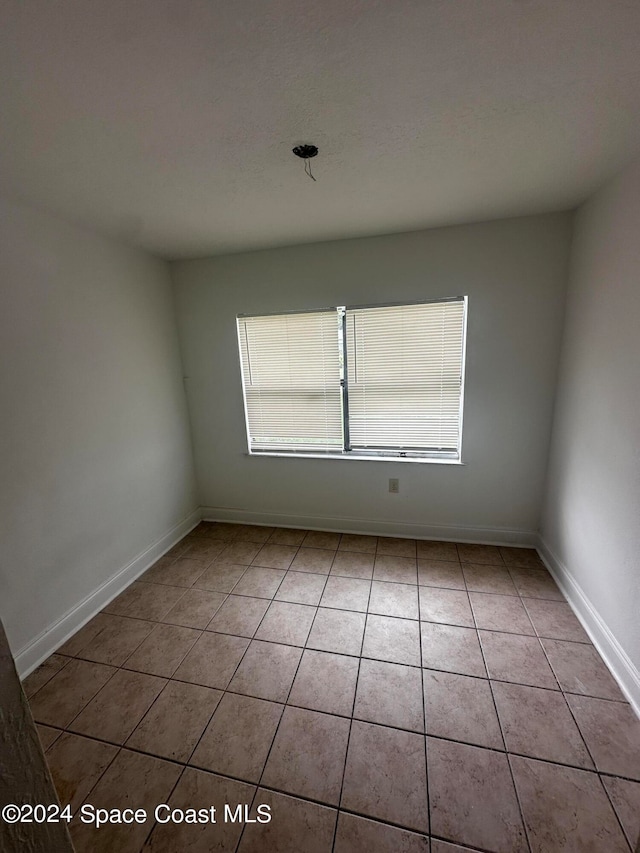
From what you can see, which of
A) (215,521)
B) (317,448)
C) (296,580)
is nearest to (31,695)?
(296,580)

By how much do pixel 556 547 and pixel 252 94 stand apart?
2.88 m

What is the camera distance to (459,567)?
2.38 metres

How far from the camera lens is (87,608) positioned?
2059 millimetres

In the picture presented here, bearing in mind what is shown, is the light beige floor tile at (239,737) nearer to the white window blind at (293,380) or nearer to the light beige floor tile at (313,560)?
the light beige floor tile at (313,560)

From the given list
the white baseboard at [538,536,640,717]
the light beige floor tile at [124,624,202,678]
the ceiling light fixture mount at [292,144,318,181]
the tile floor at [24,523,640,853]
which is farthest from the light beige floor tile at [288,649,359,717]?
the ceiling light fixture mount at [292,144,318,181]

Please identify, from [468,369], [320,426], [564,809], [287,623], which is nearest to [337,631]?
[287,623]

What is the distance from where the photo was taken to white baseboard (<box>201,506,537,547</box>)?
2.61 metres

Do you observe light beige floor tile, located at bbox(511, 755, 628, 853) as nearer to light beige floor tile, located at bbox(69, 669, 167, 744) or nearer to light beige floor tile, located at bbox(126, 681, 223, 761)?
light beige floor tile, located at bbox(126, 681, 223, 761)

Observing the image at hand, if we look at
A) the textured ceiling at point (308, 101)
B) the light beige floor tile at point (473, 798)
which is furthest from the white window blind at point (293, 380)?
the light beige floor tile at point (473, 798)

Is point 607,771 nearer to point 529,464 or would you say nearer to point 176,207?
point 529,464

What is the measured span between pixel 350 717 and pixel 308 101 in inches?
92.3

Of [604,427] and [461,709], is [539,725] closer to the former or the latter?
[461,709]

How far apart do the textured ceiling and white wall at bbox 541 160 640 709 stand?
13.2 inches

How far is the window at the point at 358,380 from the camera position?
2465 millimetres
